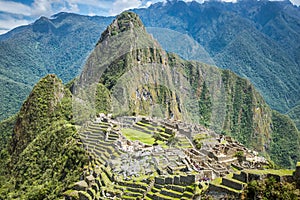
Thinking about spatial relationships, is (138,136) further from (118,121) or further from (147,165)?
(147,165)

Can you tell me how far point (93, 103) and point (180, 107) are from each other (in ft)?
190

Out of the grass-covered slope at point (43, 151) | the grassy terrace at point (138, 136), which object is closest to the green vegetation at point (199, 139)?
the grassy terrace at point (138, 136)

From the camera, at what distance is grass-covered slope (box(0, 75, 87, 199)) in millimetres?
38031

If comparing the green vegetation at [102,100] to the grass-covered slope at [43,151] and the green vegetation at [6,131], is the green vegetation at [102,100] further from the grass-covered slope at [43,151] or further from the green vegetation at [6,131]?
the green vegetation at [6,131]

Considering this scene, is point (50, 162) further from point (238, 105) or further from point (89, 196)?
point (238, 105)

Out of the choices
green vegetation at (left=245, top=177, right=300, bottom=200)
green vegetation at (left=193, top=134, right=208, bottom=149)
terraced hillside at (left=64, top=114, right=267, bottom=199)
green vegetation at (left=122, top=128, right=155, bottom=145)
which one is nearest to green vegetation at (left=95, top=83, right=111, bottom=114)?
green vegetation at (left=122, top=128, right=155, bottom=145)

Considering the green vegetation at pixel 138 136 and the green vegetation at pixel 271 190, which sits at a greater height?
the green vegetation at pixel 138 136

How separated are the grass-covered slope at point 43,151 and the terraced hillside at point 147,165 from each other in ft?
10.7

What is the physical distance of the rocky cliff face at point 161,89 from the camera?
101m

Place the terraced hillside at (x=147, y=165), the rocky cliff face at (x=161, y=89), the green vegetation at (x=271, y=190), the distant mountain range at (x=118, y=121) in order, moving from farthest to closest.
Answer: the rocky cliff face at (x=161, y=89)
the distant mountain range at (x=118, y=121)
the terraced hillside at (x=147, y=165)
the green vegetation at (x=271, y=190)

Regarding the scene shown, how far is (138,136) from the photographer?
40125 millimetres

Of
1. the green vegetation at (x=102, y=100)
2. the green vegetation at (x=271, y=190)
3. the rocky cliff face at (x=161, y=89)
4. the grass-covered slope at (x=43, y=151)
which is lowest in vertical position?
the green vegetation at (x=271, y=190)

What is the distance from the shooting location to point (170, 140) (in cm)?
3684

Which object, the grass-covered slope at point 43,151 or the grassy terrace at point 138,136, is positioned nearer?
the grassy terrace at point 138,136
